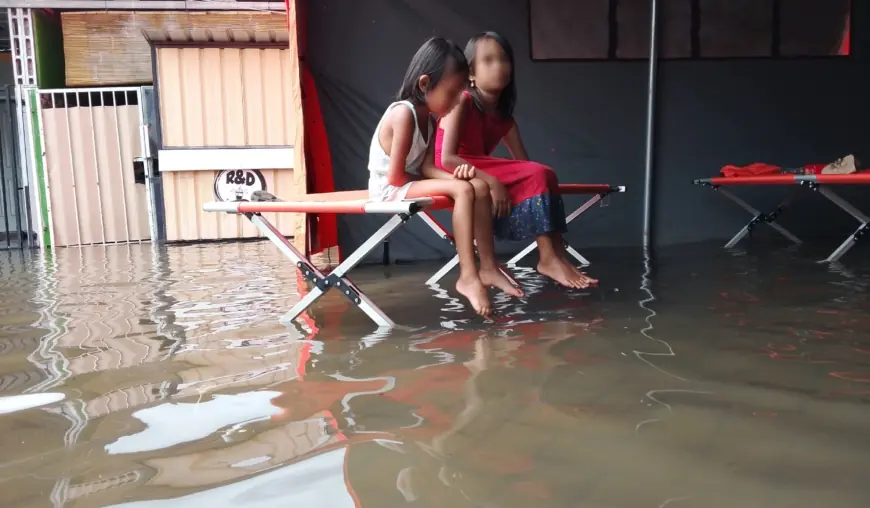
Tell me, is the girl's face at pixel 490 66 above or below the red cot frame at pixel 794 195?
above

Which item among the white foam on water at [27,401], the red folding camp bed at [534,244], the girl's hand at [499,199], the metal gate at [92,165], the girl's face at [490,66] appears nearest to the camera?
the white foam on water at [27,401]

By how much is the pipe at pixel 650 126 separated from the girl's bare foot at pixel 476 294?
2.49m

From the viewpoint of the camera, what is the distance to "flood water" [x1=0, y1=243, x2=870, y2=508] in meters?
0.98

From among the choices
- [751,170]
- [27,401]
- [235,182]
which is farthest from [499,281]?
[235,182]

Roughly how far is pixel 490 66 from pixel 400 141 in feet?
2.54

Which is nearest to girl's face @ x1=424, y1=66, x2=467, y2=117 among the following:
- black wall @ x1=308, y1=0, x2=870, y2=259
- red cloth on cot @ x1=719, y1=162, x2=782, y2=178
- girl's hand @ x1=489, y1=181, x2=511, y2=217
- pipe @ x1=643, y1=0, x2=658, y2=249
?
girl's hand @ x1=489, y1=181, x2=511, y2=217

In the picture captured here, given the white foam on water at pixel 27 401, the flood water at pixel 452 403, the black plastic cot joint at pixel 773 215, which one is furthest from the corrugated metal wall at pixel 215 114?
the white foam on water at pixel 27 401

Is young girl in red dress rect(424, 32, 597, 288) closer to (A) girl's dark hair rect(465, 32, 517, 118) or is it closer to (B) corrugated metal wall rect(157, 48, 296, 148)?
(A) girl's dark hair rect(465, 32, 517, 118)

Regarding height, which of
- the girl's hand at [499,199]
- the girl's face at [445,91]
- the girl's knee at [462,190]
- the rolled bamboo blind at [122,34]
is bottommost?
the girl's hand at [499,199]

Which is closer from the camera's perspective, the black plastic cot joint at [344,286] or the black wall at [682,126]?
the black plastic cot joint at [344,286]

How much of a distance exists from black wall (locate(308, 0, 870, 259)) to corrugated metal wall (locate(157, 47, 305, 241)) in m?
2.87

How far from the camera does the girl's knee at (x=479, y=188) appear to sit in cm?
218

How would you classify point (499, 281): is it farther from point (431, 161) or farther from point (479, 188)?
point (431, 161)

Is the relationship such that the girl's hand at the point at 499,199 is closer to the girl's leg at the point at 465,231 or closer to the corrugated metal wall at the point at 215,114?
the girl's leg at the point at 465,231
